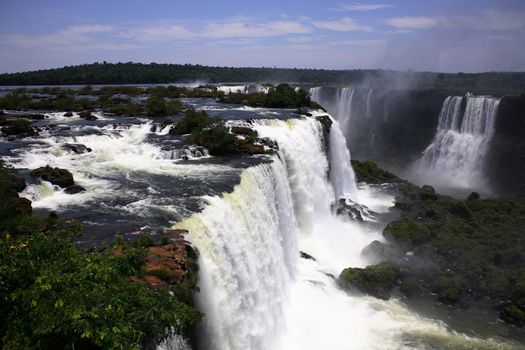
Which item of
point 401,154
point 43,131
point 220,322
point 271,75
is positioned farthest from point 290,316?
point 271,75

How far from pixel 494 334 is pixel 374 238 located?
8.96m

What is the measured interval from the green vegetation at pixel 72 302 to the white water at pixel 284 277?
352 centimetres

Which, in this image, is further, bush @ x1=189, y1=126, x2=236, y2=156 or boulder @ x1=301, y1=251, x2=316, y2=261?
bush @ x1=189, y1=126, x2=236, y2=156

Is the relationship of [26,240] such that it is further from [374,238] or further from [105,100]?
[105,100]

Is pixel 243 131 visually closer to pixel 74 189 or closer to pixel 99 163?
pixel 99 163

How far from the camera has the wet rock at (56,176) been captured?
577 inches

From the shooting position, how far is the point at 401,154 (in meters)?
48.6

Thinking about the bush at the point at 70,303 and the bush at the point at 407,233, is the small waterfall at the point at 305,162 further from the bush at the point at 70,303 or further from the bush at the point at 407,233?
the bush at the point at 70,303

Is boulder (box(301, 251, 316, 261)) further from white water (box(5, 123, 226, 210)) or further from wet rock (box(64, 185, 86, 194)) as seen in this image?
wet rock (box(64, 185, 86, 194))

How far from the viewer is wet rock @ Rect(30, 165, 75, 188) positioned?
14648 mm

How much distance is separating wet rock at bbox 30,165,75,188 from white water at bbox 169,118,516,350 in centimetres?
513

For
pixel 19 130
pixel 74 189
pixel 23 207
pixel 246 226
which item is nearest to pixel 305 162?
pixel 246 226

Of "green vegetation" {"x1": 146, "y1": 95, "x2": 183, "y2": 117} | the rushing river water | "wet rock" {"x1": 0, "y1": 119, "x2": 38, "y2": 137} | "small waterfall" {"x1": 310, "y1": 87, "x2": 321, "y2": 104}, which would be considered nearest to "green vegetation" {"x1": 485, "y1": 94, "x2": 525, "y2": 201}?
the rushing river water

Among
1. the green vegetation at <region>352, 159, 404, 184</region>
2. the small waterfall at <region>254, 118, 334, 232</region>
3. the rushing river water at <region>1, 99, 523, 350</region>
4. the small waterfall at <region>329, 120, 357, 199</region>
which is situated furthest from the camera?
the green vegetation at <region>352, 159, 404, 184</region>
